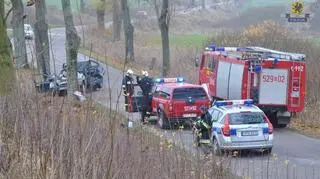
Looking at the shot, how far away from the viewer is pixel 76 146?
5039 millimetres

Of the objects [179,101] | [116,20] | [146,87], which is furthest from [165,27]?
[116,20]

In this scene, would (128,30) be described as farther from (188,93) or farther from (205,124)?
(205,124)

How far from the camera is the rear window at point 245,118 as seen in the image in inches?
821

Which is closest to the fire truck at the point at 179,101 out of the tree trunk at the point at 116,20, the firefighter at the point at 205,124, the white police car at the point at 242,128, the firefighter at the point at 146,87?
the firefighter at the point at 146,87

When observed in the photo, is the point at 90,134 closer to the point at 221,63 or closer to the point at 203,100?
the point at 203,100

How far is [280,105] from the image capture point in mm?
28016

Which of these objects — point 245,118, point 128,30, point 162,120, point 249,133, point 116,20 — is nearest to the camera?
point 249,133

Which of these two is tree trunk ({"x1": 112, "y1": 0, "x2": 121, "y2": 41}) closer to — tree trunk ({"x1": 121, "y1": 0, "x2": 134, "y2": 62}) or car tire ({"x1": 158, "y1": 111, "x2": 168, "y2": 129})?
tree trunk ({"x1": 121, "y1": 0, "x2": 134, "y2": 62})

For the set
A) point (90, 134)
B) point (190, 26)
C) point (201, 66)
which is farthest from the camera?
point (190, 26)

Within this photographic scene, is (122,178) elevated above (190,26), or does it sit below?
above

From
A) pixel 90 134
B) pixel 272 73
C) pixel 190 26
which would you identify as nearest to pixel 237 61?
pixel 272 73

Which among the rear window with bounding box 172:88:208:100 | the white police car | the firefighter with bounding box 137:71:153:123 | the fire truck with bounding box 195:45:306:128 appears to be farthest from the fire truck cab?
the white police car

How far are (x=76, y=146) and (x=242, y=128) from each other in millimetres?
15944

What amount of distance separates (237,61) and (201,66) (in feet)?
19.3
